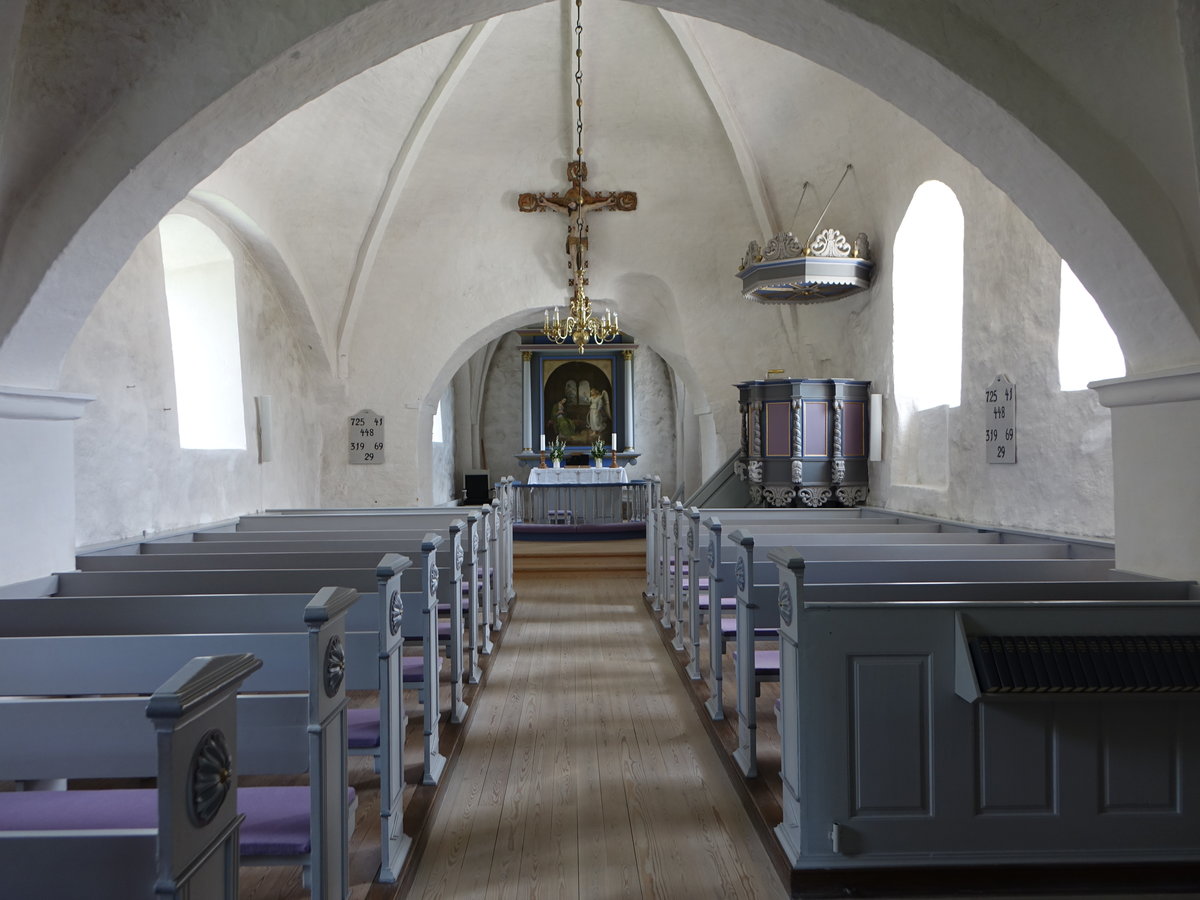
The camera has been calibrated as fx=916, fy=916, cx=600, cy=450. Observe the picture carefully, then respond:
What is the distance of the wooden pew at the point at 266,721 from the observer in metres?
1.98

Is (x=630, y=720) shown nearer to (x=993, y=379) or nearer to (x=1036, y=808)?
(x=1036, y=808)

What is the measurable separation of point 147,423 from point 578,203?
5.37 m

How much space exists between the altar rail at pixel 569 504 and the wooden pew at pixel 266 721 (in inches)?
373

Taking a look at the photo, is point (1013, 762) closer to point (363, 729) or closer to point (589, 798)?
point (589, 798)

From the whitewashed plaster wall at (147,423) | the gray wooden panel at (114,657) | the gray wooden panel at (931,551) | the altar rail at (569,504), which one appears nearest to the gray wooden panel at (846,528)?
the gray wooden panel at (931,551)

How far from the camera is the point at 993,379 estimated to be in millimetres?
6156

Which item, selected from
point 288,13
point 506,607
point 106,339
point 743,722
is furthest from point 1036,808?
point 106,339

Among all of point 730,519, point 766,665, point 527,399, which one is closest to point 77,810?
point 766,665

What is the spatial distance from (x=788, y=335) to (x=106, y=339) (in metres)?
6.93

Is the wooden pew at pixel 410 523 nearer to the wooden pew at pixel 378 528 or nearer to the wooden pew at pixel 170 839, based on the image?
the wooden pew at pixel 378 528

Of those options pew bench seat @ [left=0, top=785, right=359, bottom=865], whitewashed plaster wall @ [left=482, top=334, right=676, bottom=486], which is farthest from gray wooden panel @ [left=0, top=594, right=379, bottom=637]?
whitewashed plaster wall @ [left=482, top=334, right=676, bottom=486]

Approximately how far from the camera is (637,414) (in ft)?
60.4

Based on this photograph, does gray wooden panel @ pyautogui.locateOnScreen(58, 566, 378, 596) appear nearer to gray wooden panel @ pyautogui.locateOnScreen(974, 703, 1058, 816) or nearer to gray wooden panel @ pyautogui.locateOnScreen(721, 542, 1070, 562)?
gray wooden panel @ pyautogui.locateOnScreen(721, 542, 1070, 562)

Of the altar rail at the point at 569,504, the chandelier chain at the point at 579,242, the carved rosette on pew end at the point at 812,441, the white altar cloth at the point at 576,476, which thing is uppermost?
the chandelier chain at the point at 579,242
